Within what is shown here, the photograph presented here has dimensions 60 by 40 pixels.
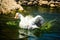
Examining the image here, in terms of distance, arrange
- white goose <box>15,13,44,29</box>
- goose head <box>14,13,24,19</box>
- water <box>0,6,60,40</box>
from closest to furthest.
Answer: water <box>0,6,60,40</box> < white goose <box>15,13,44,29</box> < goose head <box>14,13,24,19</box>

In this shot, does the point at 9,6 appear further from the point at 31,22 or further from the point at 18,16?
the point at 31,22

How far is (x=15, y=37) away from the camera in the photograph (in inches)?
158

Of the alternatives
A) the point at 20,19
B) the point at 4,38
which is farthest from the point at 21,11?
the point at 4,38

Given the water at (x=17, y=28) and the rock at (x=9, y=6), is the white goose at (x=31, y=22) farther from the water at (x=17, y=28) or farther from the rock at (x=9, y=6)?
the rock at (x=9, y=6)

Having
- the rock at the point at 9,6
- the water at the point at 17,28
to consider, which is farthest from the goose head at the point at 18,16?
the rock at the point at 9,6

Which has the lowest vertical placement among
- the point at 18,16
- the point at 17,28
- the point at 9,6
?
the point at 17,28

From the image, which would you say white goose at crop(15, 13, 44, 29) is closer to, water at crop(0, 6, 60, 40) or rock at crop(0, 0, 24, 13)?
water at crop(0, 6, 60, 40)

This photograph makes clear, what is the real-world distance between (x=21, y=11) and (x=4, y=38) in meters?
1.11

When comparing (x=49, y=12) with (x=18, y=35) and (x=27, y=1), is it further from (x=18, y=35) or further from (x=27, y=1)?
(x=18, y=35)

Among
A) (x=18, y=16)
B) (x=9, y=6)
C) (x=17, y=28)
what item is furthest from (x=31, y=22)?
(x=9, y=6)

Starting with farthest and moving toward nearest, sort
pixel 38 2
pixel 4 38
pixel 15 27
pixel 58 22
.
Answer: pixel 38 2
pixel 58 22
pixel 15 27
pixel 4 38

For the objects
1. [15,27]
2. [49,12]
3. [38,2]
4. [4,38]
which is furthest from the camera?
[38,2]

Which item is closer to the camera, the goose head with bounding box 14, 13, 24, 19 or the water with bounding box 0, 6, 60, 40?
the water with bounding box 0, 6, 60, 40

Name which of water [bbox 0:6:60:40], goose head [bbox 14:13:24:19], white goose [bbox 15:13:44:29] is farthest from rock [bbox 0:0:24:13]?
white goose [bbox 15:13:44:29]
